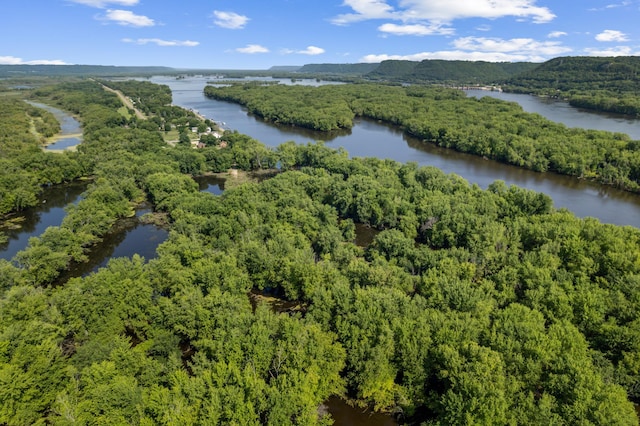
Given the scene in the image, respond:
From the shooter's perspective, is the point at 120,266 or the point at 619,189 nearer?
the point at 120,266

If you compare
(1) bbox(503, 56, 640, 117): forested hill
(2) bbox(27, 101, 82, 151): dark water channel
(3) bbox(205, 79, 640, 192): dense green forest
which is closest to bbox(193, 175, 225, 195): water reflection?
(2) bbox(27, 101, 82, 151): dark water channel

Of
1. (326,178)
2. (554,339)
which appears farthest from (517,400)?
(326,178)

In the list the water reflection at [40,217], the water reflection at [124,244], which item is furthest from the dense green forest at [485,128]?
the water reflection at [124,244]

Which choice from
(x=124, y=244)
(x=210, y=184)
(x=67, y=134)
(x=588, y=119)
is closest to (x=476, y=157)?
(x=210, y=184)

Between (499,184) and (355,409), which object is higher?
(499,184)

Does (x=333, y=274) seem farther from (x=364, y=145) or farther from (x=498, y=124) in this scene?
(x=498, y=124)

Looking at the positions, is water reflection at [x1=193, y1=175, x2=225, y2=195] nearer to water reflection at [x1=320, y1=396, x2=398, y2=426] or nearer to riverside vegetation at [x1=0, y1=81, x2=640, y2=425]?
riverside vegetation at [x1=0, y1=81, x2=640, y2=425]

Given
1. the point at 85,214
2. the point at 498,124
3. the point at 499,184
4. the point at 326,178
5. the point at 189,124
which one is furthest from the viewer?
the point at 189,124

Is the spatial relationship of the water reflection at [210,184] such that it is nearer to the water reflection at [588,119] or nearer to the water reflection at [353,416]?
the water reflection at [353,416]
